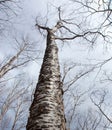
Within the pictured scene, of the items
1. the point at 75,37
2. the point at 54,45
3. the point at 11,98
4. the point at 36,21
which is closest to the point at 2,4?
the point at 54,45

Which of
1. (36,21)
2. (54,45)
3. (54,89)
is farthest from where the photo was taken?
(36,21)

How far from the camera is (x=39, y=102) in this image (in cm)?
255

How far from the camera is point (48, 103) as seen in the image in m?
2.47

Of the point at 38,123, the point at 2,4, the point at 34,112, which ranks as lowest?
the point at 38,123

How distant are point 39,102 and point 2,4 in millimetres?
3103

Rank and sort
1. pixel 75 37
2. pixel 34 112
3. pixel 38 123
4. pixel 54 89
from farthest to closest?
pixel 75 37, pixel 54 89, pixel 34 112, pixel 38 123

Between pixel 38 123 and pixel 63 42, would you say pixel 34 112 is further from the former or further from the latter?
pixel 63 42

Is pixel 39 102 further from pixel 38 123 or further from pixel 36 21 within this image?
pixel 36 21

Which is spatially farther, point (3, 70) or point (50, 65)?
point (3, 70)

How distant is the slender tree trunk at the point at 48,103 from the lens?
2.20 metres

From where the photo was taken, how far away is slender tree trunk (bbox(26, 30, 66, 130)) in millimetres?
2203

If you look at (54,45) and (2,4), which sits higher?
(2,4)

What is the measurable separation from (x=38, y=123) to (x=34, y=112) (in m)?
0.28

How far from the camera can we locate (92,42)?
217 inches
